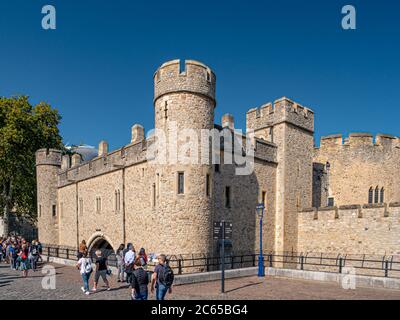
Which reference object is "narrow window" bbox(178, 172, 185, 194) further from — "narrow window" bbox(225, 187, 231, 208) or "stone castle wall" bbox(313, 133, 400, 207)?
"stone castle wall" bbox(313, 133, 400, 207)

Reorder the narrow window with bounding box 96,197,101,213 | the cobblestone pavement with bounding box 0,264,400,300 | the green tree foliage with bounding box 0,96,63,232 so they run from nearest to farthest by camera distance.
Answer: the cobblestone pavement with bounding box 0,264,400,300 → the narrow window with bounding box 96,197,101,213 → the green tree foliage with bounding box 0,96,63,232

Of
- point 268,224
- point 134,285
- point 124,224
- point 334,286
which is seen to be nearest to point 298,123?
point 268,224

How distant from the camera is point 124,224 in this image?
20312 mm

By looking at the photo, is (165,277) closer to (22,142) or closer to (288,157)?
(288,157)

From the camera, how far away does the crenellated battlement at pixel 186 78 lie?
1471cm

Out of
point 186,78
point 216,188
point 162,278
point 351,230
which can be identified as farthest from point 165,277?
point 351,230

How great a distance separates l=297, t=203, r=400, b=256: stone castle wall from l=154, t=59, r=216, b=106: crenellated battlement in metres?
10.6

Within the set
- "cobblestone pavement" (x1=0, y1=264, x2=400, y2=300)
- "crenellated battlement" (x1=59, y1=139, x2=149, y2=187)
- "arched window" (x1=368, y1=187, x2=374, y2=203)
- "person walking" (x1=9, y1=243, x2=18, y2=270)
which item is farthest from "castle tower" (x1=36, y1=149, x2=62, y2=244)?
"arched window" (x1=368, y1=187, x2=374, y2=203)

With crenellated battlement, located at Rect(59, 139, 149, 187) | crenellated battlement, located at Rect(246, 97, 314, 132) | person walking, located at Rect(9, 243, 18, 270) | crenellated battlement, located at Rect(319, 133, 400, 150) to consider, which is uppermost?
crenellated battlement, located at Rect(246, 97, 314, 132)

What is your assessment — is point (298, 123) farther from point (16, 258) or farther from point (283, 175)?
point (16, 258)

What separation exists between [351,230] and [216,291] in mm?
10701

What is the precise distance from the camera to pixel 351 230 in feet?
59.8

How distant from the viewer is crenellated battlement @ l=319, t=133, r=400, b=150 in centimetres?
2572

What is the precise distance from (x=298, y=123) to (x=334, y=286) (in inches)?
452
